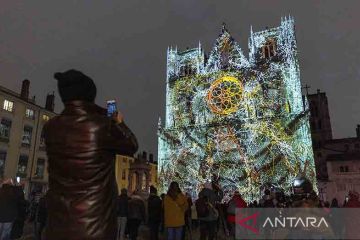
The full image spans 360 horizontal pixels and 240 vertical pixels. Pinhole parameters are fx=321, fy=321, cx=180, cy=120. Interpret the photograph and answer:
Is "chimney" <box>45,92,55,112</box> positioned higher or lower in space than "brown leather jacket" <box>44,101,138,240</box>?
higher

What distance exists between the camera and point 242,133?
3503 centimetres

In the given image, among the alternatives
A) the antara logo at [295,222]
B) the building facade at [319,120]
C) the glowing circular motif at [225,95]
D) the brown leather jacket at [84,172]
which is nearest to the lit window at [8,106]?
the glowing circular motif at [225,95]

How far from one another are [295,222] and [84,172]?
87.5 inches

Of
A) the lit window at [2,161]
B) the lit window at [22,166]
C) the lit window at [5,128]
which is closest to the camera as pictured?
the lit window at [2,161]

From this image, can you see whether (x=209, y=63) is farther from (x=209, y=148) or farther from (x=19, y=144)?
(x=19, y=144)

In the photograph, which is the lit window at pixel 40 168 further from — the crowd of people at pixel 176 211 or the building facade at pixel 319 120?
the building facade at pixel 319 120

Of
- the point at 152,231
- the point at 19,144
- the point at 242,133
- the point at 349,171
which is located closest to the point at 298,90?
the point at 242,133

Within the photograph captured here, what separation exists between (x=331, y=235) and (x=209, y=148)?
31.3 meters

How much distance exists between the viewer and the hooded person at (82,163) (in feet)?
9.15

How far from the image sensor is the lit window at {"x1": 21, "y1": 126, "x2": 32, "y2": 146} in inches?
1449

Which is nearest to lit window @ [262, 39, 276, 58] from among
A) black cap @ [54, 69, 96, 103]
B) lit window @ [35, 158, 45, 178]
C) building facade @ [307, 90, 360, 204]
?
building facade @ [307, 90, 360, 204]

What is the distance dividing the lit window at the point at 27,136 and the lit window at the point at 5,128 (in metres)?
2.38

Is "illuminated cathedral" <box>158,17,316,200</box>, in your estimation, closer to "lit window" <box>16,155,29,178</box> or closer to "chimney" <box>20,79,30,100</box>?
"lit window" <box>16,155,29,178</box>

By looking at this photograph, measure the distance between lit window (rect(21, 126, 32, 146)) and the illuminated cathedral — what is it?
1520 cm
